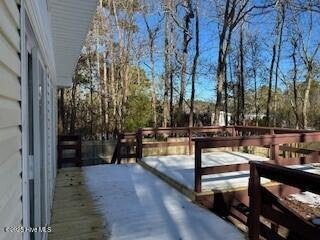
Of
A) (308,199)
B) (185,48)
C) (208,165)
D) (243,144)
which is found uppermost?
(185,48)

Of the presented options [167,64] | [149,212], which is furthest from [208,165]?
[167,64]

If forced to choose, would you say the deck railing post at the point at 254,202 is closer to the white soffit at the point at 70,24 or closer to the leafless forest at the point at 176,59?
the white soffit at the point at 70,24

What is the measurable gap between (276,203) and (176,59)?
13.0m

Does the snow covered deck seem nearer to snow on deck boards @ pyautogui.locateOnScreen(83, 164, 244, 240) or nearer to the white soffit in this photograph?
snow on deck boards @ pyautogui.locateOnScreen(83, 164, 244, 240)

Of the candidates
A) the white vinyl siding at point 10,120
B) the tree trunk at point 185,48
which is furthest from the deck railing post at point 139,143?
the white vinyl siding at point 10,120

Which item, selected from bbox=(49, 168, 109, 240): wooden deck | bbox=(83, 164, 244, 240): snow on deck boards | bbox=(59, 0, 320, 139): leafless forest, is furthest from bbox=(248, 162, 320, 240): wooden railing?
bbox=(59, 0, 320, 139): leafless forest

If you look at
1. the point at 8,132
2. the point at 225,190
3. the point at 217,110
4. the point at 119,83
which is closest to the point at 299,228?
the point at 8,132

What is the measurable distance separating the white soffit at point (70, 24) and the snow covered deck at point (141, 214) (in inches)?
87.4

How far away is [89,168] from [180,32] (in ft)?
29.8

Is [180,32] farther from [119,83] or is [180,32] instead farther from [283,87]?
[283,87]

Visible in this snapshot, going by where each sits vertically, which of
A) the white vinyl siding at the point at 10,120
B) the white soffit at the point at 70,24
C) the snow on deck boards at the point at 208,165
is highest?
the white soffit at the point at 70,24

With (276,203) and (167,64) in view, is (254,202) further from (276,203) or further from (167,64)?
(167,64)

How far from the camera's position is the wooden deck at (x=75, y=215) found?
3.73 m

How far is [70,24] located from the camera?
3.76 meters
